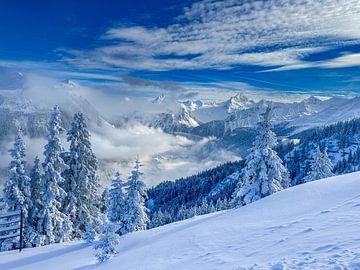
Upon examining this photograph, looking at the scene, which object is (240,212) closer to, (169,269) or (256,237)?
(256,237)

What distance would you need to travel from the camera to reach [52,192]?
1323 inches

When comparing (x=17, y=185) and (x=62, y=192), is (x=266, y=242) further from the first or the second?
(x=17, y=185)

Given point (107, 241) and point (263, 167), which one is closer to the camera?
point (107, 241)

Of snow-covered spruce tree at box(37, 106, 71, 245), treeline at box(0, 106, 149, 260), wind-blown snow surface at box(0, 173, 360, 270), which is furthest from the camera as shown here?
snow-covered spruce tree at box(37, 106, 71, 245)

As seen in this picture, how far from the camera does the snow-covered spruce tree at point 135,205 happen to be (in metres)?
38.7

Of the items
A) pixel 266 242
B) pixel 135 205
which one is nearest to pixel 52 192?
pixel 135 205

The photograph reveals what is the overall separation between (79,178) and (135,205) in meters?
6.93

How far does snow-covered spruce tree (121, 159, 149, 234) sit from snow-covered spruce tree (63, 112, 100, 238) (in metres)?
3.47

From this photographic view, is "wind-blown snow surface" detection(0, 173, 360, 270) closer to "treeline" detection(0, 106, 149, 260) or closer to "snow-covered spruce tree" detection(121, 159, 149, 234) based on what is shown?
"treeline" detection(0, 106, 149, 260)

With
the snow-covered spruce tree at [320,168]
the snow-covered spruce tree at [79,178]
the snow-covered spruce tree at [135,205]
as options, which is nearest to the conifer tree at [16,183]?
the snow-covered spruce tree at [79,178]

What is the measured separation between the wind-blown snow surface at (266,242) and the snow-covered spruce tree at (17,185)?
9649mm

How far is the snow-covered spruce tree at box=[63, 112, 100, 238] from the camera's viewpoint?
3681 cm

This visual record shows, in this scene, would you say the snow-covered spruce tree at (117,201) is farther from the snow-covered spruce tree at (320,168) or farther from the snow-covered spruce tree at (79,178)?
the snow-covered spruce tree at (320,168)

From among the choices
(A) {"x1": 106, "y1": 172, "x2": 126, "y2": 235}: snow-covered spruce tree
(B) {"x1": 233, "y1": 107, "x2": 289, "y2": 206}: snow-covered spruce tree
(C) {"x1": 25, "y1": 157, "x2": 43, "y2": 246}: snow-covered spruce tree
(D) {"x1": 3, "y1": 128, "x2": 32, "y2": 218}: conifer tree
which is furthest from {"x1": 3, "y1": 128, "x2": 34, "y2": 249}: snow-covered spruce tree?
(B) {"x1": 233, "y1": 107, "x2": 289, "y2": 206}: snow-covered spruce tree
